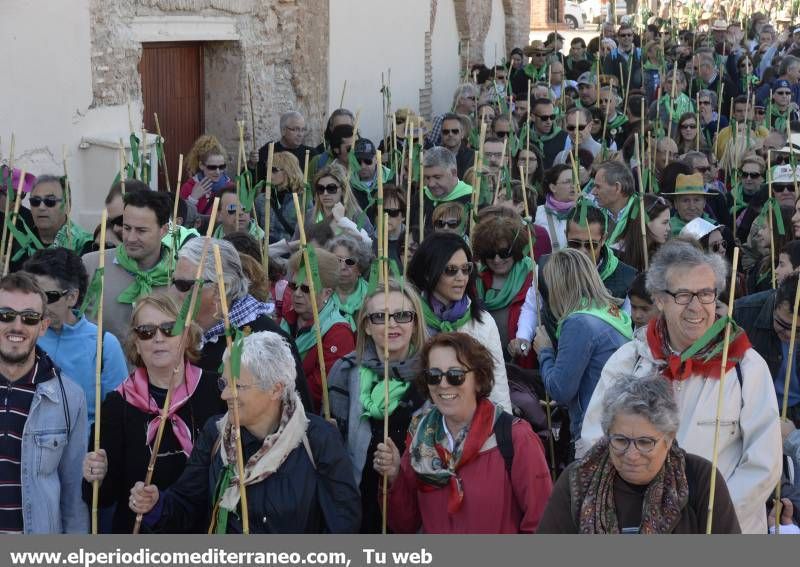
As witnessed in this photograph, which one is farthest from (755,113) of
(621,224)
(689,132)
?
(621,224)

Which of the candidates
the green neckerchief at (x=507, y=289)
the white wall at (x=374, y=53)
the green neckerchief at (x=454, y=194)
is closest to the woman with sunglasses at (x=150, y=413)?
the green neckerchief at (x=507, y=289)

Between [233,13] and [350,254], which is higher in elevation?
[233,13]

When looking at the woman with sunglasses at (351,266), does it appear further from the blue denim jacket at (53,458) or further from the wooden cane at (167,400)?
the blue denim jacket at (53,458)

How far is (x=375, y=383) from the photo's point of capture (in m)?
4.55

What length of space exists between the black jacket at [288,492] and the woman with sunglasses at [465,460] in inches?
8.6

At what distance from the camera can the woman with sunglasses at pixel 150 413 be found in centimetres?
422

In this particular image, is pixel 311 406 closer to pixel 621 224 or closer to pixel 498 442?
pixel 498 442

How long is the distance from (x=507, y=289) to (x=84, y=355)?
76.7 inches

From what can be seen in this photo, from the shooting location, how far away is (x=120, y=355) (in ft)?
15.6

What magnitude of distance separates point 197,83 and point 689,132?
12.9 ft

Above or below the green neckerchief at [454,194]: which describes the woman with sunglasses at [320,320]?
below

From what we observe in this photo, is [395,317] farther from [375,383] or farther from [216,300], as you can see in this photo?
[216,300]

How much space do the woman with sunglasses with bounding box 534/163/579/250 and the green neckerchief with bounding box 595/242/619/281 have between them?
3.39 feet

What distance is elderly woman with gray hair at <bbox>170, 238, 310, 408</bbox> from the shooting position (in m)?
4.76
